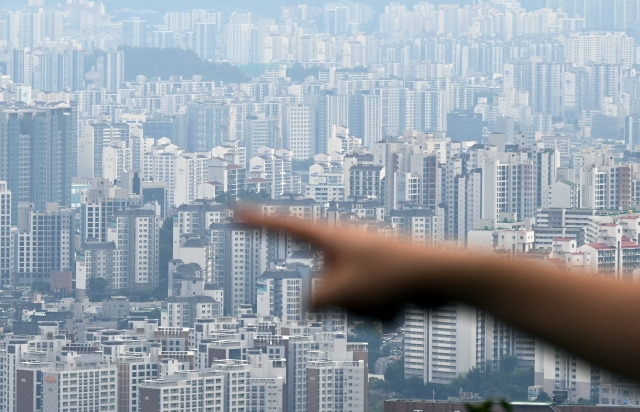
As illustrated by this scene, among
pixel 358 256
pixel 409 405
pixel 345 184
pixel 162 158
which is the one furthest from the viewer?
pixel 162 158

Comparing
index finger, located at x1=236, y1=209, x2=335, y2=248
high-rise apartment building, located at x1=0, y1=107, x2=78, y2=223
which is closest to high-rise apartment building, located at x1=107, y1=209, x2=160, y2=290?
high-rise apartment building, located at x1=0, y1=107, x2=78, y2=223

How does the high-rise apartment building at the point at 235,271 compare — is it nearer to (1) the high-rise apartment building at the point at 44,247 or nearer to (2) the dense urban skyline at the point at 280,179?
(2) the dense urban skyline at the point at 280,179

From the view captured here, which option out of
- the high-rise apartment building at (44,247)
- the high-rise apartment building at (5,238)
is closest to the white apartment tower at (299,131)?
the high-rise apartment building at (5,238)

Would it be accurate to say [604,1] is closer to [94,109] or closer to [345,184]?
[94,109]

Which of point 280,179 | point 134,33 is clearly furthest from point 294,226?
point 134,33

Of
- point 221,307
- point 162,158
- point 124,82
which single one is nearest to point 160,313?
point 221,307

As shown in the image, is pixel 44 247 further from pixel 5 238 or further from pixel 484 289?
pixel 484 289

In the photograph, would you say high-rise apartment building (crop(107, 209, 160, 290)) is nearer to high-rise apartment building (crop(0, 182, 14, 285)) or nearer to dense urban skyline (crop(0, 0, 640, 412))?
dense urban skyline (crop(0, 0, 640, 412))

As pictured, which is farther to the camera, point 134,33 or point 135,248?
point 134,33
